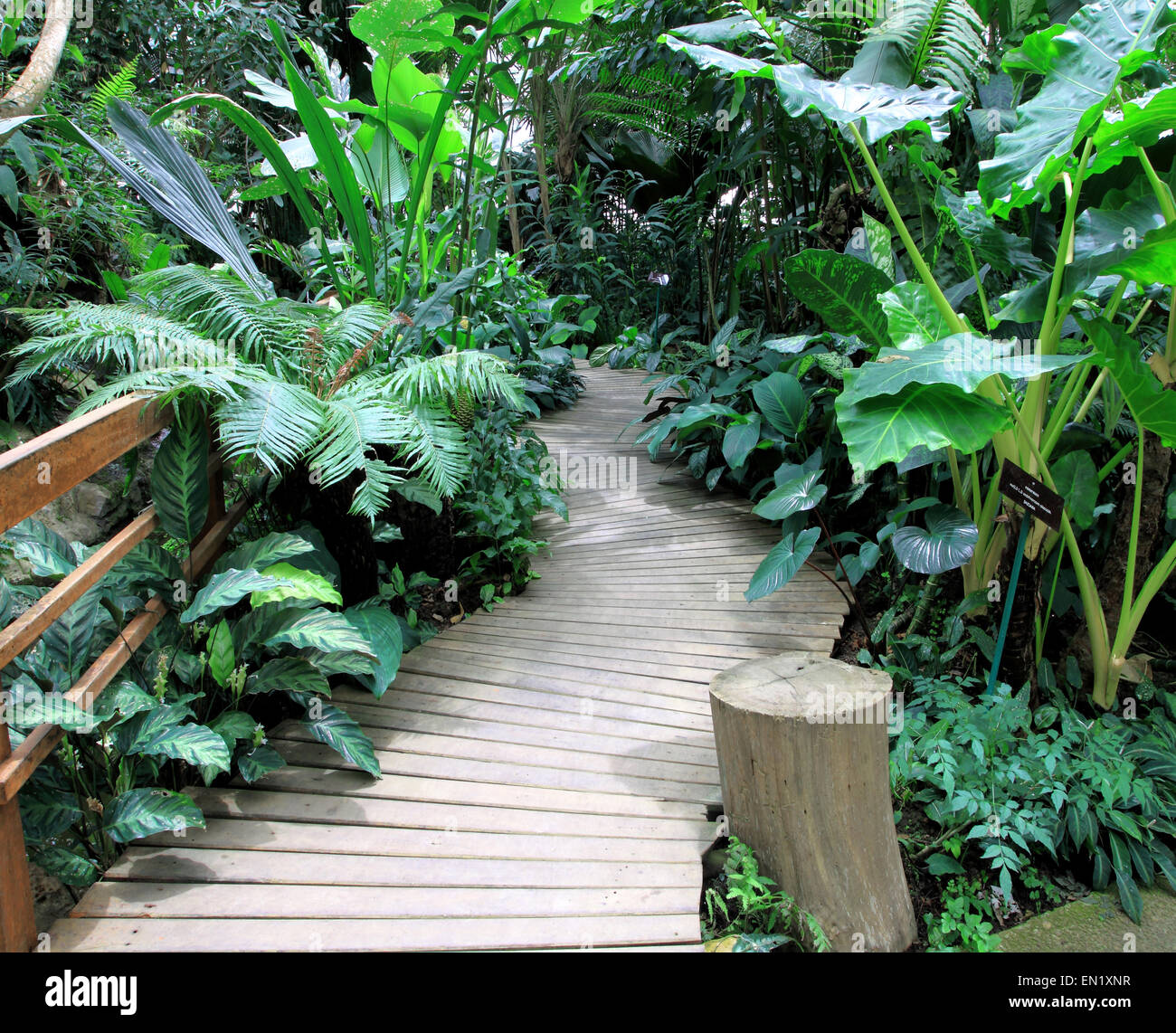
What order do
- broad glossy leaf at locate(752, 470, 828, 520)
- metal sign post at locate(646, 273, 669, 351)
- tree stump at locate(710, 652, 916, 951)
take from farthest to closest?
metal sign post at locate(646, 273, 669, 351) < broad glossy leaf at locate(752, 470, 828, 520) < tree stump at locate(710, 652, 916, 951)

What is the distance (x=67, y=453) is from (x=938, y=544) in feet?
8.08

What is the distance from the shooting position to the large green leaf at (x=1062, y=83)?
1887 millimetres

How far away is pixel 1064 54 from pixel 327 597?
7.84 ft

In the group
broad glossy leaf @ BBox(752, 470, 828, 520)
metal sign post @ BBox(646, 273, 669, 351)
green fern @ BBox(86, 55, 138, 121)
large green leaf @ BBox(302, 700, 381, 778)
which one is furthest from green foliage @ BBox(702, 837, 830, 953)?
metal sign post @ BBox(646, 273, 669, 351)

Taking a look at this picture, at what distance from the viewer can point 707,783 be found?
2.23m

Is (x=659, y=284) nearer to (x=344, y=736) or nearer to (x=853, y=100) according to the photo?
(x=853, y=100)

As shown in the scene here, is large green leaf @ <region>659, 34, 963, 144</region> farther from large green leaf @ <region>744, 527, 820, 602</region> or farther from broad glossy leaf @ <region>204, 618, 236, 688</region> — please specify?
broad glossy leaf @ <region>204, 618, 236, 688</region>

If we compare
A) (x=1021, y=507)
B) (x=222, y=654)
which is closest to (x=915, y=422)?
(x=1021, y=507)

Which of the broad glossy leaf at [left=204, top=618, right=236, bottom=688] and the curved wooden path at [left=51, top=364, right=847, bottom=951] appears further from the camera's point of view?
the broad glossy leaf at [left=204, top=618, right=236, bottom=688]

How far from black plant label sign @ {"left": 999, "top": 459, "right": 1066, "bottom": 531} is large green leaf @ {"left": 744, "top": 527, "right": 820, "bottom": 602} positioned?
0.74 metres

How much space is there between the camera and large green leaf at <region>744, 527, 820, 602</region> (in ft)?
9.62

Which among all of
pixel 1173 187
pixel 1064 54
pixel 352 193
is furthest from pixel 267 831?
pixel 1173 187
